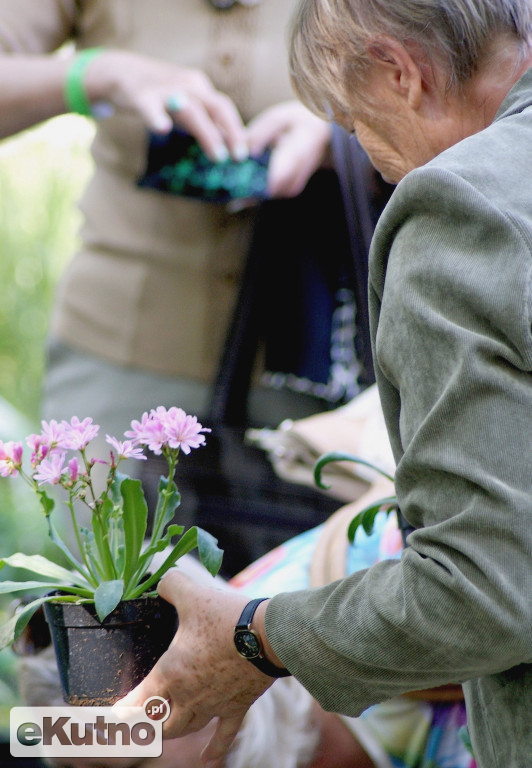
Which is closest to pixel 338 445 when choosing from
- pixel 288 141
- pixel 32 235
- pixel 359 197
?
pixel 359 197

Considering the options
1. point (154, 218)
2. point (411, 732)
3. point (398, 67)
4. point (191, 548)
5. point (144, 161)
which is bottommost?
point (411, 732)

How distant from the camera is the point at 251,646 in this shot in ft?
3.13

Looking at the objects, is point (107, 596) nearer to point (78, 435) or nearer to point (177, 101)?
point (78, 435)

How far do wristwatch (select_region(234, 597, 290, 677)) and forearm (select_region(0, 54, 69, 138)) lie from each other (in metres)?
1.60

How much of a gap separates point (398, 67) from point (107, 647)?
2.38 ft

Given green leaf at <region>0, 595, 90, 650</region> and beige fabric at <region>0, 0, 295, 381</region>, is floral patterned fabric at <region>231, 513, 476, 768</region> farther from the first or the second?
beige fabric at <region>0, 0, 295, 381</region>

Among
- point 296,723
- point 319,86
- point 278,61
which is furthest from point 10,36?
point 296,723

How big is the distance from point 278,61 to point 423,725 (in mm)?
1467

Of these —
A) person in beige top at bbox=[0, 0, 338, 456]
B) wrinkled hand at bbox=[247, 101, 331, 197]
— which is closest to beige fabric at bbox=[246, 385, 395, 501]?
person in beige top at bbox=[0, 0, 338, 456]

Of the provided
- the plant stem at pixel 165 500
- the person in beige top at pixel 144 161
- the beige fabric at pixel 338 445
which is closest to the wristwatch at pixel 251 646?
the plant stem at pixel 165 500

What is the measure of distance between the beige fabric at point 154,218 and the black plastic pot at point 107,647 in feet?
4.32

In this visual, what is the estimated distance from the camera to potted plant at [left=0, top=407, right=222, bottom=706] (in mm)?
1062

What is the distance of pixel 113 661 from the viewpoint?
3.49 ft

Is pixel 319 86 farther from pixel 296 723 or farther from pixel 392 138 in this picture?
pixel 296 723
